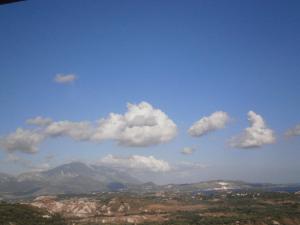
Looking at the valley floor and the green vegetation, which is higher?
the green vegetation

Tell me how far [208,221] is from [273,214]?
31105mm

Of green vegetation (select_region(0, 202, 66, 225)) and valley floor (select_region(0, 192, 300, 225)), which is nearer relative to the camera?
green vegetation (select_region(0, 202, 66, 225))

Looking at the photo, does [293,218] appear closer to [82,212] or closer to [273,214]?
[273,214]

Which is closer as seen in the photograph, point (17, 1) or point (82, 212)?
point (17, 1)

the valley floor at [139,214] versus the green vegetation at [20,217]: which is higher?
the green vegetation at [20,217]

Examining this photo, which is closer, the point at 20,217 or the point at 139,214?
the point at 20,217

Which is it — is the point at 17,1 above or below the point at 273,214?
above

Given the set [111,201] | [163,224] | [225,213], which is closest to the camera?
[163,224]

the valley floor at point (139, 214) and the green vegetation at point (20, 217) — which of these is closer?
the green vegetation at point (20, 217)

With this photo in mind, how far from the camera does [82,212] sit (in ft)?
577

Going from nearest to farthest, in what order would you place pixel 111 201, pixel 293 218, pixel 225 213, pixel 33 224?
pixel 33 224
pixel 293 218
pixel 225 213
pixel 111 201

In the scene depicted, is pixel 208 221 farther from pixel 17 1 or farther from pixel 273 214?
pixel 17 1

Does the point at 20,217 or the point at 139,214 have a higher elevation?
the point at 20,217

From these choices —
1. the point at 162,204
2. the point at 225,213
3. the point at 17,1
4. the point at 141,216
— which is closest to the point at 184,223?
the point at 141,216
